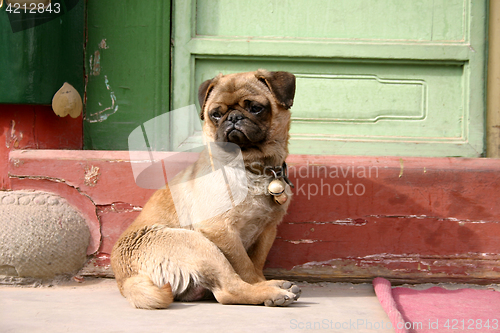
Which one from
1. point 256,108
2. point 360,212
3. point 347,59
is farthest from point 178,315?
point 347,59

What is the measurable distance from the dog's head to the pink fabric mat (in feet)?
3.73

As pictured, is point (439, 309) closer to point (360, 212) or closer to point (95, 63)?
point (360, 212)

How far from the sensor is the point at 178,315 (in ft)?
7.32

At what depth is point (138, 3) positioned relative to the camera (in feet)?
12.7

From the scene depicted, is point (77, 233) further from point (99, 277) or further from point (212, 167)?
point (212, 167)

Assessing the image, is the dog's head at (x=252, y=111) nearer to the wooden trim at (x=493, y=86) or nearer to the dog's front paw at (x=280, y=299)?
the dog's front paw at (x=280, y=299)

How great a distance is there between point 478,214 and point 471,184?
22 cm

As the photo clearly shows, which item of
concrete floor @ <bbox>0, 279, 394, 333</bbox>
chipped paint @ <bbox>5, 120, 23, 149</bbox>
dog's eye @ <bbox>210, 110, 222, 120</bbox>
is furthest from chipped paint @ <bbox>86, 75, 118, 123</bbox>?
concrete floor @ <bbox>0, 279, 394, 333</bbox>

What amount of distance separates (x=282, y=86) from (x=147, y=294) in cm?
147

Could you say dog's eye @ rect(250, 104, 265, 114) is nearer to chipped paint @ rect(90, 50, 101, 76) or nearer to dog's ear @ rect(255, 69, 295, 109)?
dog's ear @ rect(255, 69, 295, 109)

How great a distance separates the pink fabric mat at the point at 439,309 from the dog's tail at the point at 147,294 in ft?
3.90

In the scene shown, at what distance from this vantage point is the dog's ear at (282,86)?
8.90 ft

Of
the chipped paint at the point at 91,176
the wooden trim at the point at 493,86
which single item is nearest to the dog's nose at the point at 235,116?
the chipped paint at the point at 91,176

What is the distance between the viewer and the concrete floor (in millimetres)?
2025
